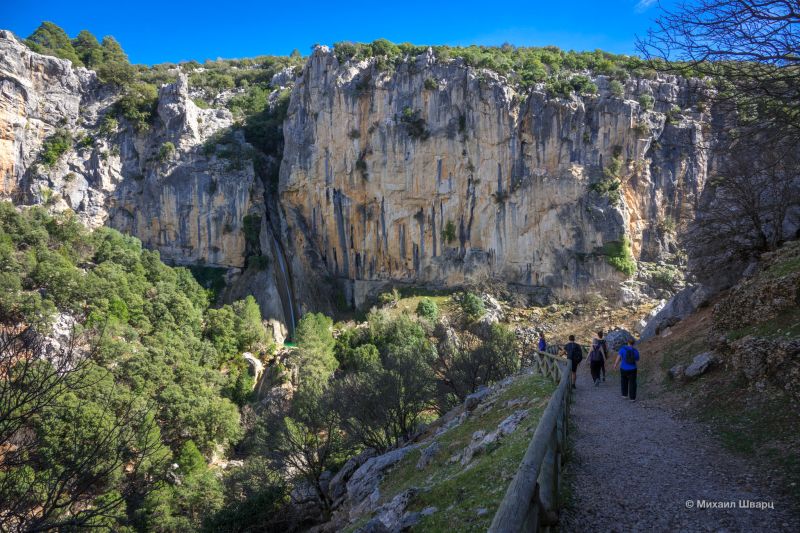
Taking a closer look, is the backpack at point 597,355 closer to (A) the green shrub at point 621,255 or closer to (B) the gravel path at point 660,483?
(B) the gravel path at point 660,483

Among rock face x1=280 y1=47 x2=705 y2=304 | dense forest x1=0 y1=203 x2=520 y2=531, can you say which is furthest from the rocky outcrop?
rock face x1=280 y1=47 x2=705 y2=304

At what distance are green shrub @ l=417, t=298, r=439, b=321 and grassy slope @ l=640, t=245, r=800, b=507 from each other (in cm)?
3187

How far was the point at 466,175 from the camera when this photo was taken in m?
47.2

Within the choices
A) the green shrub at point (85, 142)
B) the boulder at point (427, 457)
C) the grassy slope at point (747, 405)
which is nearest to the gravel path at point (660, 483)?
the grassy slope at point (747, 405)

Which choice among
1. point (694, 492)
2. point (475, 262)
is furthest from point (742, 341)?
point (475, 262)

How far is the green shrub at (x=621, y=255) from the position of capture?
4125 centimetres

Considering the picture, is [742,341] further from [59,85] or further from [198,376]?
[59,85]

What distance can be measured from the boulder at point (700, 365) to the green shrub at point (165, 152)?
5625cm

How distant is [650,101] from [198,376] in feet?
158

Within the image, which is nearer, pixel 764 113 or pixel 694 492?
pixel 694 492

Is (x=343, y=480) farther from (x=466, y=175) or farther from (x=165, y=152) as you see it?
(x=165, y=152)

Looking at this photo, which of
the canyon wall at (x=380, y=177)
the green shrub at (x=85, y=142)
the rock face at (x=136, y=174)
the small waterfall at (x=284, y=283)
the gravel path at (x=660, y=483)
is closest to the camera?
the gravel path at (x=660, y=483)

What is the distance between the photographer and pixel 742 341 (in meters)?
7.43

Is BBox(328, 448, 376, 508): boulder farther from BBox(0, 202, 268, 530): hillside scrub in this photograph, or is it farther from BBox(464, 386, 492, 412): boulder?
BBox(0, 202, 268, 530): hillside scrub
